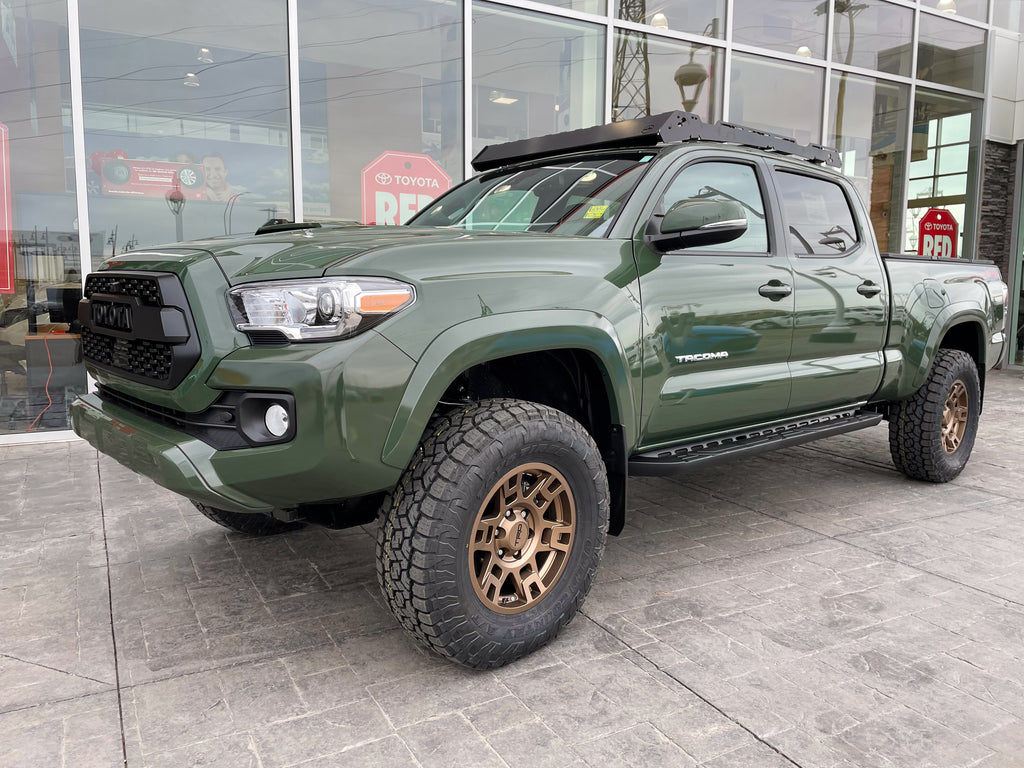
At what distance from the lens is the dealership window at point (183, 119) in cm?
642

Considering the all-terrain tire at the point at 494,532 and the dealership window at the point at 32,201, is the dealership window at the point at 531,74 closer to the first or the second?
the dealership window at the point at 32,201

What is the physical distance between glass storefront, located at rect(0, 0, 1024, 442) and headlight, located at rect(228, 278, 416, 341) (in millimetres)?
4896

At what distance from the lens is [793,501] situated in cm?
461

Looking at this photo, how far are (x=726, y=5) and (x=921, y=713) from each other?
8.96 m

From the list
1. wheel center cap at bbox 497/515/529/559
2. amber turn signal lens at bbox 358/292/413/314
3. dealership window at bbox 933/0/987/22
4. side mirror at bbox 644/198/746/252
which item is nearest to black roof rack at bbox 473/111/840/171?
side mirror at bbox 644/198/746/252

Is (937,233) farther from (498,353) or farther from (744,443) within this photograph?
(498,353)

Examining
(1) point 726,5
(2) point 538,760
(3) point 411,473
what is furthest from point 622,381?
(1) point 726,5

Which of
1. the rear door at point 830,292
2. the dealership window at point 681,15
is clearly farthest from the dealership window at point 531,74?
the rear door at point 830,292

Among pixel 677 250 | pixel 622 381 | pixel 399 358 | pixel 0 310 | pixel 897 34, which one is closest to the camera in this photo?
pixel 399 358

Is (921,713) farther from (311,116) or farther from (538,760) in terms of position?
(311,116)

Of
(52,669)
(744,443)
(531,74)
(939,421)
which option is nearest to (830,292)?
(744,443)

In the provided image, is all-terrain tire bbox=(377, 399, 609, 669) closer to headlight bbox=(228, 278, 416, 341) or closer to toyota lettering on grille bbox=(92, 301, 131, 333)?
headlight bbox=(228, 278, 416, 341)

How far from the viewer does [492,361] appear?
113 inches

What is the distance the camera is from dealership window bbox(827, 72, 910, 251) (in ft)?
34.2
